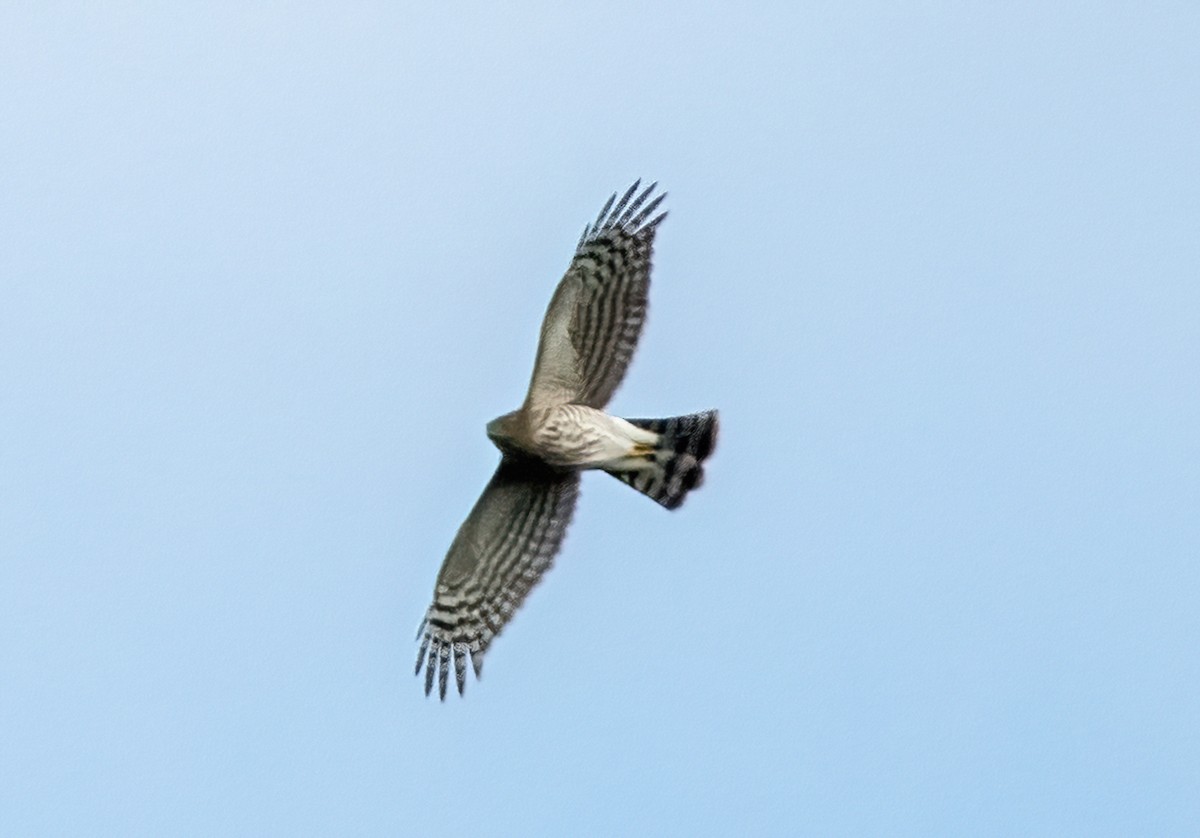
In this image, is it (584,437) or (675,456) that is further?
(675,456)

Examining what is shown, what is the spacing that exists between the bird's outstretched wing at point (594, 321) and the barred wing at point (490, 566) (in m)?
0.72

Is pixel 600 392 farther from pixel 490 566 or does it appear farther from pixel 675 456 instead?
pixel 490 566

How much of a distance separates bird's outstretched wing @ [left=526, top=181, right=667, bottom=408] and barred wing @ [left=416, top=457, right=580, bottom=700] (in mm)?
720

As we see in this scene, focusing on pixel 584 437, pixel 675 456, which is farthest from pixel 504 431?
pixel 675 456

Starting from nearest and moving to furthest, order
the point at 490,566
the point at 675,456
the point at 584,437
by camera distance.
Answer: the point at 584,437 < the point at 675,456 < the point at 490,566

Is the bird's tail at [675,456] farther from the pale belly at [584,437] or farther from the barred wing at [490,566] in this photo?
the barred wing at [490,566]

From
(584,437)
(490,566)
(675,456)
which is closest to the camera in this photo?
(584,437)

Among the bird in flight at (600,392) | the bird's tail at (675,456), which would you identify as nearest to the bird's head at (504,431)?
the bird in flight at (600,392)

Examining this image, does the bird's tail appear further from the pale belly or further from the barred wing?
the barred wing

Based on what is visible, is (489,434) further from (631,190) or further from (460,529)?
(631,190)

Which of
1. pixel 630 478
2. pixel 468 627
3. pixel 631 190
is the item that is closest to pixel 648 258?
pixel 631 190

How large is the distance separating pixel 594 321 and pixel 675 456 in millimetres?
899

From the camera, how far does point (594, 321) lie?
44.0ft

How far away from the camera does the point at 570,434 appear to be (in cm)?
1340
